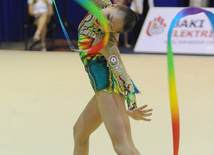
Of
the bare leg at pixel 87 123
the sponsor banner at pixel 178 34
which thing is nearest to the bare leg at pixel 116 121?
the bare leg at pixel 87 123

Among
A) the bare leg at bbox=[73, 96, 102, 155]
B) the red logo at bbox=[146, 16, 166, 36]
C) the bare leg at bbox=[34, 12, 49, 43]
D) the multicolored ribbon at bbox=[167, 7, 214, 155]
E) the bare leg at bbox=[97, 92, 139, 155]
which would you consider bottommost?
the bare leg at bbox=[34, 12, 49, 43]

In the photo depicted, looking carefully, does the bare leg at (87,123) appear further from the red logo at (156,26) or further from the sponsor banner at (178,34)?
the red logo at (156,26)

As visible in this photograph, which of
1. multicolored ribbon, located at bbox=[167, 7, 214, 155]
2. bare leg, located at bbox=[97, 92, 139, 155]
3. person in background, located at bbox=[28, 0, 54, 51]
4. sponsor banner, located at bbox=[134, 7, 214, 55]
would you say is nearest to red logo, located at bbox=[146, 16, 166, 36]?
sponsor banner, located at bbox=[134, 7, 214, 55]

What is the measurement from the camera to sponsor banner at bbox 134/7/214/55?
23.2 feet

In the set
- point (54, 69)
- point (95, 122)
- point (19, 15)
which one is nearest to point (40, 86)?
point (54, 69)

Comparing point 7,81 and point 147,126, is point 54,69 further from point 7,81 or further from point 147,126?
point 147,126

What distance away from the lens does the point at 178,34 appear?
7.16 meters

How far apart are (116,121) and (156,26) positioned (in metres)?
5.67

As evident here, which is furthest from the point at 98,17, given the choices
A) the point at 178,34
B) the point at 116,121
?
the point at 178,34

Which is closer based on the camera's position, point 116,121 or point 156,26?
point 116,121

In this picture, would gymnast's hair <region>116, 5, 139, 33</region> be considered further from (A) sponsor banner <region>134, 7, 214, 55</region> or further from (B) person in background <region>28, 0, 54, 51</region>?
(B) person in background <region>28, 0, 54, 51</region>

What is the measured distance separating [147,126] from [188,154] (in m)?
0.65

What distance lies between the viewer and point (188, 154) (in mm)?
2744

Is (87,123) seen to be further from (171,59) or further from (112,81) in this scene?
(171,59)
